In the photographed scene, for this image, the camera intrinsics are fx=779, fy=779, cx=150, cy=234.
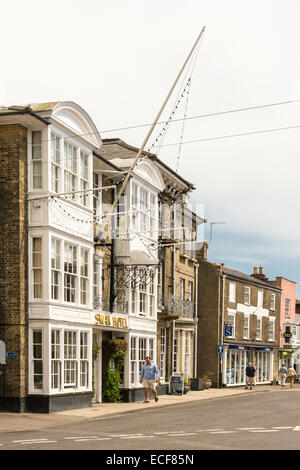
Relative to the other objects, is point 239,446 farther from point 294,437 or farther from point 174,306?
point 174,306

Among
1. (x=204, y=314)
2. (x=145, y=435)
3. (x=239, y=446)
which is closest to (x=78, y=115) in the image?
(x=145, y=435)

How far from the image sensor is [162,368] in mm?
36719

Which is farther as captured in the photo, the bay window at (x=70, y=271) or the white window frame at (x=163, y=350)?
the white window frame at (x=163, y=350)

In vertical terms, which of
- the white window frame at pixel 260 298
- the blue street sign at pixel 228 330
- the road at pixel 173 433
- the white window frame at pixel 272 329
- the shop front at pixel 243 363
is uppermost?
the white window frame at pixel 260 298

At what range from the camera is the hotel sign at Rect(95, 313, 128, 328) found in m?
27.2

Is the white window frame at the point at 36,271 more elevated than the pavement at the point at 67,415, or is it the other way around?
the white window frame at the point at 36,271

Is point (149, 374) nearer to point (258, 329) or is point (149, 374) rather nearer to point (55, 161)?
point (55, 161)

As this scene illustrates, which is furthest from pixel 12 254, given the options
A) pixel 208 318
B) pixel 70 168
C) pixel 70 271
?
pixel 208 318

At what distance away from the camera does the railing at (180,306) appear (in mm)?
37325

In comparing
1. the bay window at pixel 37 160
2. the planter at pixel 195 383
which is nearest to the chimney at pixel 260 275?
the planter at pixel 195 383

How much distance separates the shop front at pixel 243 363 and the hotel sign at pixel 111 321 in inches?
748

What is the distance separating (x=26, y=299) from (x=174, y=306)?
15.4m

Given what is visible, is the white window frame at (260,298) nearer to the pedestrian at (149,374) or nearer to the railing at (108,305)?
Result: the railing at (108,305)
